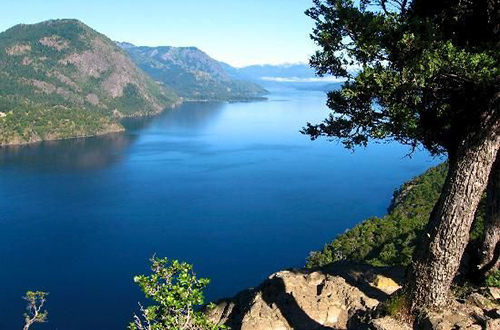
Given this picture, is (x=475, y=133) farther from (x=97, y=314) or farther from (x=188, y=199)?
(x=188, y=199)

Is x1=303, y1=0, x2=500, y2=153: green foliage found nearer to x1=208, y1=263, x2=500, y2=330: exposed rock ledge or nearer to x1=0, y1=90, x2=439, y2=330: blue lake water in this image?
x1=208, y1=263, x2=500, y2=330: exposed rock ledge

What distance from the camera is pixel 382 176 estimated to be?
13625cm

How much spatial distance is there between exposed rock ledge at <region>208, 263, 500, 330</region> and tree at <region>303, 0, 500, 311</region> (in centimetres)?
389

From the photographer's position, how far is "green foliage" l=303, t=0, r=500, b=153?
913 centimetres

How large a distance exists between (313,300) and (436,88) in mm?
9252

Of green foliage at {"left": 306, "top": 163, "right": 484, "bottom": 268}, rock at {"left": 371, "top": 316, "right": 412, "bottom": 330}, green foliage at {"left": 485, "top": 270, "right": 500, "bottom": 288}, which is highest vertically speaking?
green foliage at {"left": 485, "top": 270, "right": 500, "bottom": 288}

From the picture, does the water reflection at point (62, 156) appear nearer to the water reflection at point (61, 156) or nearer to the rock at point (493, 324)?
the water reflection at point (61, 156)

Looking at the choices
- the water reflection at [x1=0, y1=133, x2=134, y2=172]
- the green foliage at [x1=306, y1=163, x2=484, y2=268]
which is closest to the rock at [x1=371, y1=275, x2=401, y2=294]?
the green foliage at [x1=306, y1=163, x2=484, y2=268]

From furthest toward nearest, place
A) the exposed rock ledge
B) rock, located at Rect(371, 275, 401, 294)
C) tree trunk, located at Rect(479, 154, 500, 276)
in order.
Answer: rock, located at Rect(371, 275, 401, 294), the exposed rock ledge, tree trunk, located at Rect(479, 154, 500, 276)

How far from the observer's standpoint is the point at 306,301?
16453 millimetres

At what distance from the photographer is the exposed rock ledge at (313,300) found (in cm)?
1543

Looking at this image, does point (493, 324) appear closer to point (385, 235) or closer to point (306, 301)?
point (306, 301)

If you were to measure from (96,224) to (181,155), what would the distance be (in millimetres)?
79730

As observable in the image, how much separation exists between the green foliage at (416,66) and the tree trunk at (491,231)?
2040 millimetres
